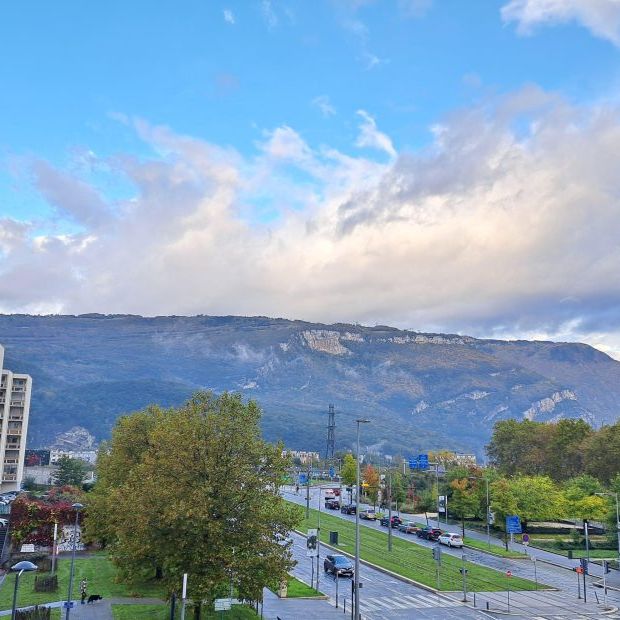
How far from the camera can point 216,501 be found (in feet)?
104

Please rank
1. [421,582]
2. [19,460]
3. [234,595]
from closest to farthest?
[234,595], [421,582], [19,460]

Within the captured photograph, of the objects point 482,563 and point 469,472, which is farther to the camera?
point 469,472

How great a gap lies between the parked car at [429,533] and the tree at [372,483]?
3312 cm

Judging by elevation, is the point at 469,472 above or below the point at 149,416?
below

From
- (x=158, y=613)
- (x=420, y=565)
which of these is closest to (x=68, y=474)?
(x=420, y=565)

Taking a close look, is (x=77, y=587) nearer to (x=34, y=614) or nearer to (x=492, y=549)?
(x=34, y=614)

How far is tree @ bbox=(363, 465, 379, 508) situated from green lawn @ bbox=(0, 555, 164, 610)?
2653 inches

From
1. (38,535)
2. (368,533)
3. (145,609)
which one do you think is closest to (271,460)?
(145,609)

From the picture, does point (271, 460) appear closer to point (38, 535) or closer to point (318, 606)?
point (318, 606)

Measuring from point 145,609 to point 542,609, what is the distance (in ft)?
92.3

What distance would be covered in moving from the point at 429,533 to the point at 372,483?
47601 mm

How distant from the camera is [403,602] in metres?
46.3

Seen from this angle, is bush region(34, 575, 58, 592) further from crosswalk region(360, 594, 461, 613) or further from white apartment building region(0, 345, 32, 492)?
white apartment building region(0, 345, 32, 492)

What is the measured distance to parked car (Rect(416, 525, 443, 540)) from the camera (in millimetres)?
78375
